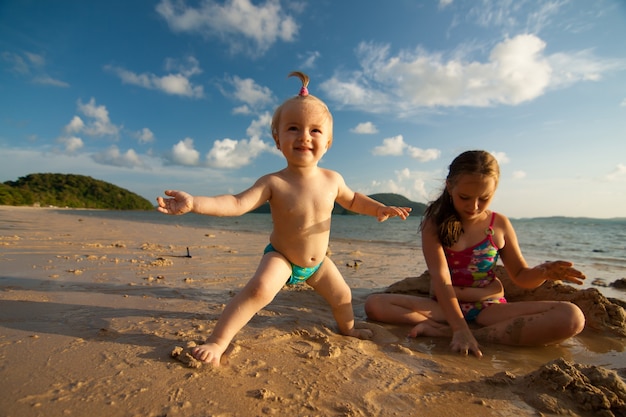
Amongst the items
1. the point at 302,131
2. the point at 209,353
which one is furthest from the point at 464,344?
the point at 302,131

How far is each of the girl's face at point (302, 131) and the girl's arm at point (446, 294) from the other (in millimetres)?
1177

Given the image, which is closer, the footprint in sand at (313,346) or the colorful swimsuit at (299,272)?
the footprint in sand at (313,346)

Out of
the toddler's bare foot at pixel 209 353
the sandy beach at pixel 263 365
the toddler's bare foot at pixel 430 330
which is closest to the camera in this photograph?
the sandy beach at pixel 263 365

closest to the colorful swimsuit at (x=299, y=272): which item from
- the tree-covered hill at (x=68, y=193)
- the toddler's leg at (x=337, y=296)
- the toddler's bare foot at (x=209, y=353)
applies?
the toddler's leg at (x=337, y=296)

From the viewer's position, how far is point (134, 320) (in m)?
2.24

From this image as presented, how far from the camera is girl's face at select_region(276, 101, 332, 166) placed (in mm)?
2238

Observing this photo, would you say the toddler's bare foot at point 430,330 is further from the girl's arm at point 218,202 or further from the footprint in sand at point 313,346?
the girl's arm at point 218,202

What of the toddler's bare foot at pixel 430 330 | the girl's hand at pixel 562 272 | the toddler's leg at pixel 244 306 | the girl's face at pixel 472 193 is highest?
the girl's face at pixel 472 193

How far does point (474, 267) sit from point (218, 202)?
2083 millimetres

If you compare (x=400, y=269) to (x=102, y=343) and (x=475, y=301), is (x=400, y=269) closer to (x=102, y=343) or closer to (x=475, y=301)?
(x=475, y=301)

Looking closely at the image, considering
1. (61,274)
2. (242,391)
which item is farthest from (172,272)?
(242,391)

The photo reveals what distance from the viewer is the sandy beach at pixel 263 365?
1.34 meters

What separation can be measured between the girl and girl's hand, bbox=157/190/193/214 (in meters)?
1.78

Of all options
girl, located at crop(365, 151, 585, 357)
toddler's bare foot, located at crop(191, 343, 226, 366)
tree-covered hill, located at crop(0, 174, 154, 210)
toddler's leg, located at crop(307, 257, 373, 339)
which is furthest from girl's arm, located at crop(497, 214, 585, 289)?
tree-covered hill, located at crop(0, 174, 154, 210)
